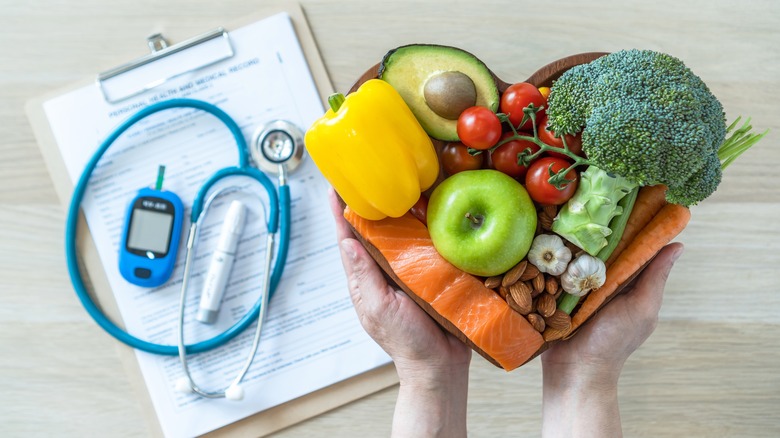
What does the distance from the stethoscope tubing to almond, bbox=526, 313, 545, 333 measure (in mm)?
412

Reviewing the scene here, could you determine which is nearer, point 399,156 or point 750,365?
point 399,156

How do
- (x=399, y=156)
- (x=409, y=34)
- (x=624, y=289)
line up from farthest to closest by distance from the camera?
1. (x=409, y=34)
2. (x=624, y=289)
3. (x=399, y=156)

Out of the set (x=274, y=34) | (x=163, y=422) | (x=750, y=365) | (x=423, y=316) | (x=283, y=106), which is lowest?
(x=750, y=365)

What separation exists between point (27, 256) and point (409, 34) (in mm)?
718

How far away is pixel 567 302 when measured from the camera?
0.73 m

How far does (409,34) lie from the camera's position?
0.99 meters

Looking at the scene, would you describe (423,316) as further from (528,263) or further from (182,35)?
(182,35)

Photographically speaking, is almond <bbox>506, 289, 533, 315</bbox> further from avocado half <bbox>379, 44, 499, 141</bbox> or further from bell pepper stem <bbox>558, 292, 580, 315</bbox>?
avocado half <bbox>379, 44, 499, 141</bbox>

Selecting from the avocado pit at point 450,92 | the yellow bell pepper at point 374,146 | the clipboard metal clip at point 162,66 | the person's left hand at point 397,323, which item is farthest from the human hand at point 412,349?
the clipboard metal clip at point 162,66

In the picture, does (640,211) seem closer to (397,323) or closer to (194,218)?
(397,323)

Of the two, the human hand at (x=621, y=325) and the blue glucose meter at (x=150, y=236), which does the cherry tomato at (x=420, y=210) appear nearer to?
the human hand at (x=621, y=325)

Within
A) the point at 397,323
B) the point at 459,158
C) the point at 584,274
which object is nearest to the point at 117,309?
the point at 397,323

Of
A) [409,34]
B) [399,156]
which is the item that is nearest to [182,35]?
[409,34]

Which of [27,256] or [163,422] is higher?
[27,256]
